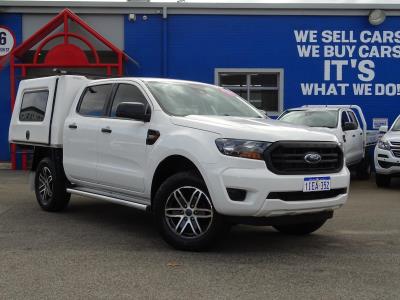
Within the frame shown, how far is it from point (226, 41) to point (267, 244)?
1059cm

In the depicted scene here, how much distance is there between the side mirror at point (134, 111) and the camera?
5.89 m

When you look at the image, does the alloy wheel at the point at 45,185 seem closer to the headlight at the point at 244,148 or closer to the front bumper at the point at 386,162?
the headlight at the point at 244,148

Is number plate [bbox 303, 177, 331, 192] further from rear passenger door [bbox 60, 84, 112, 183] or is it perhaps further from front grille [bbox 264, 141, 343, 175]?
rear passenger door [bbox 60, 84, 112, 183]

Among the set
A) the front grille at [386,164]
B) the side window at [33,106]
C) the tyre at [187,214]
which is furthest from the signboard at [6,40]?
the tyre at [187,214]

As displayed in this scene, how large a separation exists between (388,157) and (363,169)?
2.01 m

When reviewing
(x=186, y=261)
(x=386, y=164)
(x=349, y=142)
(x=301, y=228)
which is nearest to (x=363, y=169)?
(x=349, y=142)

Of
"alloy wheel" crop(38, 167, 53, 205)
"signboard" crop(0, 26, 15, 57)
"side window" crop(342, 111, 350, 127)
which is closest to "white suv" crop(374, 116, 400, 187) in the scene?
"side window" crop(342, 111, 350, 127)

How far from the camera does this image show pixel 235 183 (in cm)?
506

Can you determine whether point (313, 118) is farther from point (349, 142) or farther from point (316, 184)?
point (316, 184)

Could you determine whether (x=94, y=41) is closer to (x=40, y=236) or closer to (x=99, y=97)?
(x=99, y=97)

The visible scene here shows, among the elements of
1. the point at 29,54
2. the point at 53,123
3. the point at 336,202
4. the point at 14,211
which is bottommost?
the point at 14,211

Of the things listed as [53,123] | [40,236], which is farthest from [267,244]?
[53,123]

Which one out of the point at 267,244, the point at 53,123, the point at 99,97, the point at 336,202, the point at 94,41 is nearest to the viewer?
the point at 336,202

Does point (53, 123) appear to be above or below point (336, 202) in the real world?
above
